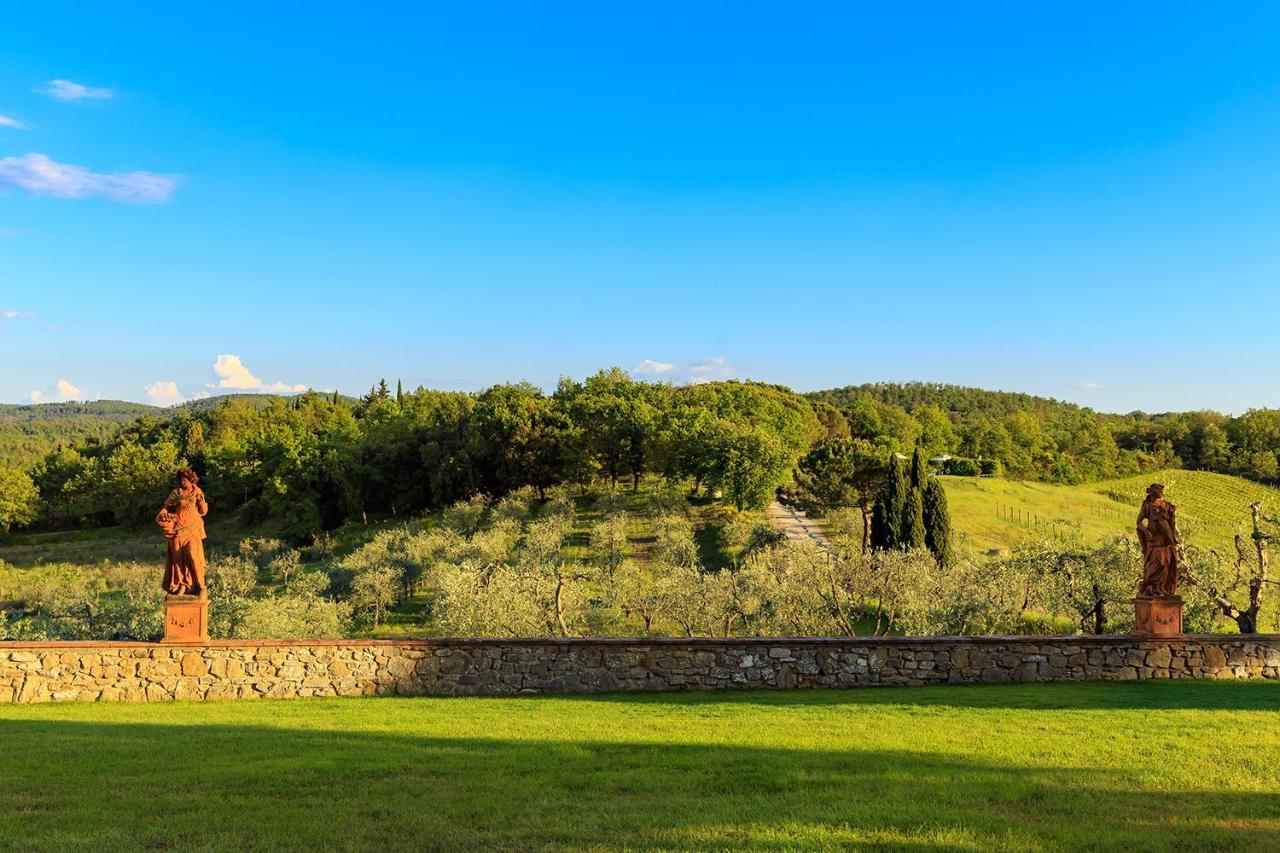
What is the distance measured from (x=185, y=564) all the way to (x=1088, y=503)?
69.2 metres

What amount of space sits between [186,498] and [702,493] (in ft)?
150

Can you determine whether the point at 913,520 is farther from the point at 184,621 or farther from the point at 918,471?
the point at 184,621

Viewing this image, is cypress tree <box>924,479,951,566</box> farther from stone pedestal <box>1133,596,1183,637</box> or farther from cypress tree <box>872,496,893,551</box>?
stone pedestal <box>1133,596,1183,637</box>

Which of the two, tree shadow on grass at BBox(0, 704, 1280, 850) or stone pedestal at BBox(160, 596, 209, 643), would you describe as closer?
tree shadow on grass at BBox(0, 704, 1280, 850)

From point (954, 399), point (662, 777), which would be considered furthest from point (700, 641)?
point (954, 399)

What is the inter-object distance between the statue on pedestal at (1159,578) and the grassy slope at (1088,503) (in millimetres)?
35754

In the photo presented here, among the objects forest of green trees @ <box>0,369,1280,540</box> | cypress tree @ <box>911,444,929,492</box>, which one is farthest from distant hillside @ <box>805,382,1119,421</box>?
cypress tree @ <box>911,444,929,492</box>

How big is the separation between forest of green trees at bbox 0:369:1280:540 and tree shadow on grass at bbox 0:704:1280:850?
133 feet

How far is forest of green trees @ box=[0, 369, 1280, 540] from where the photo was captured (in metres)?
54.8

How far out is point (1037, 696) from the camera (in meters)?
10.7

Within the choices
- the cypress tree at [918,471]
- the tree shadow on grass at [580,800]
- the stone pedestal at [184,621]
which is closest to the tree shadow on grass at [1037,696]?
the tree shadow on grass at [580,800]

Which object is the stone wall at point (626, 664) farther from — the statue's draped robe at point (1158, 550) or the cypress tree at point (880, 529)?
the cypress tree at point (880, 529)

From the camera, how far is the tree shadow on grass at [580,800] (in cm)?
524

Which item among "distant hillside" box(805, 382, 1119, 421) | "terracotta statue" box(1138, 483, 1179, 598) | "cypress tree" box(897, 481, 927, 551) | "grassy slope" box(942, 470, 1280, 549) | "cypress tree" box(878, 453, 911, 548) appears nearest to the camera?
"terracotta statue" box(1138, 483, 1179, 598)
